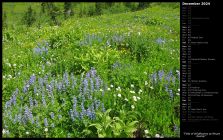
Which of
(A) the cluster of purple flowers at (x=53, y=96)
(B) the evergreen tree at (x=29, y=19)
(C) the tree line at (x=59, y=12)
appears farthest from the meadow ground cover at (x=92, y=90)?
(B) the evergreen tree at (x=29, y=19)

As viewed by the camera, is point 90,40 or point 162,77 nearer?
point 162,77

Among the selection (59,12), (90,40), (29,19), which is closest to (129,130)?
(90,40)

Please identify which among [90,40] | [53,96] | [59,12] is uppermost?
[59,12]

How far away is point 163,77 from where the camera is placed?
7910 mm

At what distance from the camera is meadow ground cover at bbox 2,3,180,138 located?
6.59 meters

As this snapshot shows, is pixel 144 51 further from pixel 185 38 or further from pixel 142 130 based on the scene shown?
pixel 142 130

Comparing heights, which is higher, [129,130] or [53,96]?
[53,96]

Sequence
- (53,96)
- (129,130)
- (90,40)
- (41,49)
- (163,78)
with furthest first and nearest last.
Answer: (90,40) < (41,49) < (163,78) < (53,96) < (129,130)

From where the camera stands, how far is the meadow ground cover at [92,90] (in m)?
6.59

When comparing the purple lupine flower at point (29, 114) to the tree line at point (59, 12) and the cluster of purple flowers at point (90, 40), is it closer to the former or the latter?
the cluster of purple flowers at point (90, 40)

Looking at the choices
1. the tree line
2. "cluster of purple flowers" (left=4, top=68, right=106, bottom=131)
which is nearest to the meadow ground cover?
"cluster of purple flowers" (left=4, top=68, right=106, bottom=131)

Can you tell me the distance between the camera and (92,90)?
23.8ft

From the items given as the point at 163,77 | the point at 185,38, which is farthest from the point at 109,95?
the point at 185,38

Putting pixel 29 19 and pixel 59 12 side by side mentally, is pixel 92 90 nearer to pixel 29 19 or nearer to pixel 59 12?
pixel 59 12
